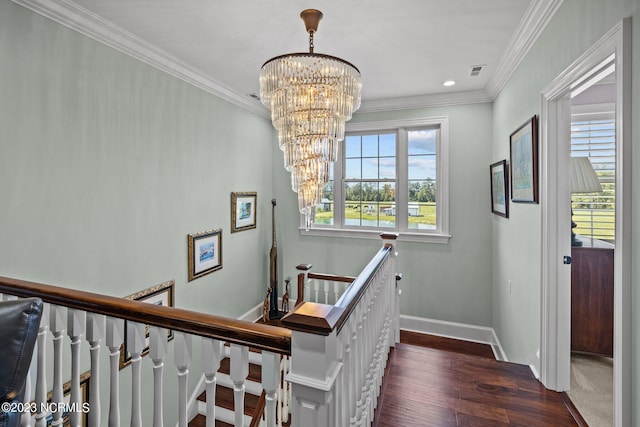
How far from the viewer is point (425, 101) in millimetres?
3963

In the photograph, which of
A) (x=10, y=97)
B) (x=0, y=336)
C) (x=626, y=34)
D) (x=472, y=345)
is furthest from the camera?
(x=472, y=345)

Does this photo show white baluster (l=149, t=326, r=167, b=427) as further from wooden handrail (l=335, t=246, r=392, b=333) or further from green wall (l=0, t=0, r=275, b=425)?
green wall (l=0, t=0, r=275, b=425)

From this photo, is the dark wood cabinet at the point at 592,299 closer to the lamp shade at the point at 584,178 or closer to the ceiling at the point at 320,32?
the lamp shade at the point at 584,178

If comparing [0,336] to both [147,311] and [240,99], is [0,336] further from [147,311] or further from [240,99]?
[240,99]

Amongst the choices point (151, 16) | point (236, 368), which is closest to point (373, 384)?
point (236, 368)

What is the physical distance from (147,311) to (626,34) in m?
2.12

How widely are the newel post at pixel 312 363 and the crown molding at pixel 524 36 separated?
7.54 feet

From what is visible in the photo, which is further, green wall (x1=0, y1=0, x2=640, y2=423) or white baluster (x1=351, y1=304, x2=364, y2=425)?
green wall (x1=0, y1=0, x2=640, y2=423)

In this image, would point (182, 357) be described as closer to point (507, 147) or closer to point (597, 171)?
point (507, 147)

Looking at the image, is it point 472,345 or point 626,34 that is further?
point 472,345

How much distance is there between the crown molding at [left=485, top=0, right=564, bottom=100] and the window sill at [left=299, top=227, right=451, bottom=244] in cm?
182

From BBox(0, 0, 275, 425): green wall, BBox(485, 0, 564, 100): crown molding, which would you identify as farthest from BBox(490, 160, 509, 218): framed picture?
BBox(0, 0, 275, 425): green wall

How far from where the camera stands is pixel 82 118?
2.19m

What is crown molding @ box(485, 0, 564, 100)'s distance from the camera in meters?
1.99
